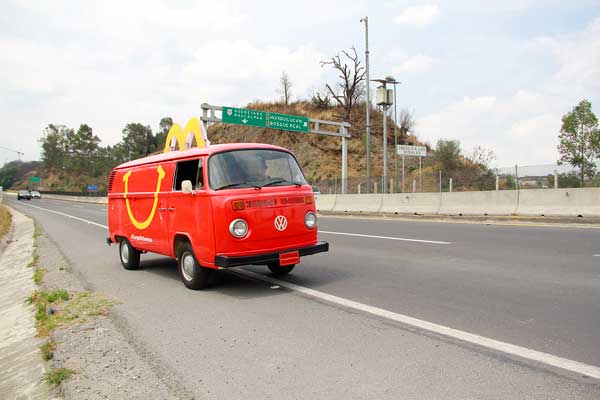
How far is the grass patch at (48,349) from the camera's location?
4352 mm

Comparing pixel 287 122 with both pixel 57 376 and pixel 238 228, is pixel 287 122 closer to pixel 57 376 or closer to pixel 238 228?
pixel 238 228

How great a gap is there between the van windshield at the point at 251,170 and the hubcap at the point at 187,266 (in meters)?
1.24

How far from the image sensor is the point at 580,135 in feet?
160

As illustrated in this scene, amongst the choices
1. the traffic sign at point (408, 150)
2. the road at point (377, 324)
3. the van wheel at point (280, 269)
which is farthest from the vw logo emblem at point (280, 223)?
the traffic sign at point (408, 150)

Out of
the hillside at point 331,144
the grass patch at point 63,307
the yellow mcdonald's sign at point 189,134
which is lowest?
the grass patch at point 63,307

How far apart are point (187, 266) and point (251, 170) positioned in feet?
5.82

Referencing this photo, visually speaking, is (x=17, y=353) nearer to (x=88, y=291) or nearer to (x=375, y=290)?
(x=88, y=291)

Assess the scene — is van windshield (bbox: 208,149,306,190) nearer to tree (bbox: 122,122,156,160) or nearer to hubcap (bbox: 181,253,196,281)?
hubcap (bbox: 181,253,196,281)

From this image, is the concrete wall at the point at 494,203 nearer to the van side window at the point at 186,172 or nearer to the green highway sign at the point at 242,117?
the green highway sign at the point at 242,117

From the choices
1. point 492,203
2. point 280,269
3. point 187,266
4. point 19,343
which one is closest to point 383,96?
point 492,203

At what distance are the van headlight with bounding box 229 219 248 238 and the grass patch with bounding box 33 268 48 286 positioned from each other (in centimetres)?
422

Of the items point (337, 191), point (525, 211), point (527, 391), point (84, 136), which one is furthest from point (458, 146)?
point (84, 136)

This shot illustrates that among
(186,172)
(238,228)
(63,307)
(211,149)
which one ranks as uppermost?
(211,149)

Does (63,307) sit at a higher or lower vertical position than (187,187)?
lower
